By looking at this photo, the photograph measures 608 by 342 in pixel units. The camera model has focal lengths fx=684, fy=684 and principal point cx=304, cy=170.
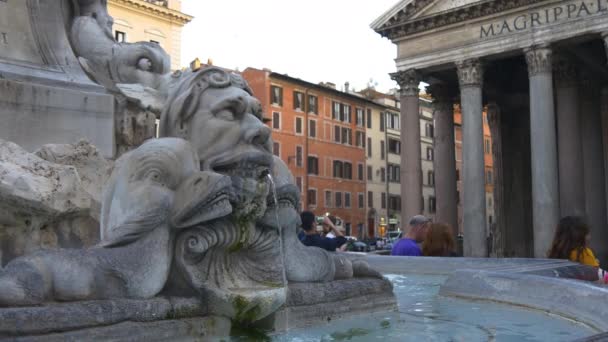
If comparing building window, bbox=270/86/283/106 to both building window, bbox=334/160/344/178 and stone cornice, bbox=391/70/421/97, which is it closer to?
building window, bbox=334/160/344/178

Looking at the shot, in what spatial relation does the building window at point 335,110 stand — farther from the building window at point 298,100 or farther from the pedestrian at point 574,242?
the pedestrian at point 574,242

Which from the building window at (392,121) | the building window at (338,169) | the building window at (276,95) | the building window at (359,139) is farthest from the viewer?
the building window at (392,121)

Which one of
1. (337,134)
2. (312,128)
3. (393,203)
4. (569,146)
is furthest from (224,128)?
(393,203)

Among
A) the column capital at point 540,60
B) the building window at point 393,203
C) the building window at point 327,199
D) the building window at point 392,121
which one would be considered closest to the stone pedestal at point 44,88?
the column capital at point 540,60

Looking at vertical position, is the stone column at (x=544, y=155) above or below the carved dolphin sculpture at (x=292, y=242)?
above

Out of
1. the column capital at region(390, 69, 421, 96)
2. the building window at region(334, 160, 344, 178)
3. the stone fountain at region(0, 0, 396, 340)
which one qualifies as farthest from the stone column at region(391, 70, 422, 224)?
the building window at region(334, 160, 344, 178)

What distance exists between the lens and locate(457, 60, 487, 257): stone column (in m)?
24.4

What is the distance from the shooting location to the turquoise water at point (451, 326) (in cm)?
310

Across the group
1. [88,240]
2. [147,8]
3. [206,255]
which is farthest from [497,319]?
[147,8]

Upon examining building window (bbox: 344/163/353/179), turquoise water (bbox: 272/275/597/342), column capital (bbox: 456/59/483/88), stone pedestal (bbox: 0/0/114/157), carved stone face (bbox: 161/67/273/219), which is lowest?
turquoise water (bbox: 272/275/597/342)

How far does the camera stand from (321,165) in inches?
2122

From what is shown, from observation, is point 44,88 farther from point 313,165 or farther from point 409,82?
point 313,165

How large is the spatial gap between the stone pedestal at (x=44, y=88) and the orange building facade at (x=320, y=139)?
43.3m

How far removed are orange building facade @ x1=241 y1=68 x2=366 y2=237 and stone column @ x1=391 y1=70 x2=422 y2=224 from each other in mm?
22424
